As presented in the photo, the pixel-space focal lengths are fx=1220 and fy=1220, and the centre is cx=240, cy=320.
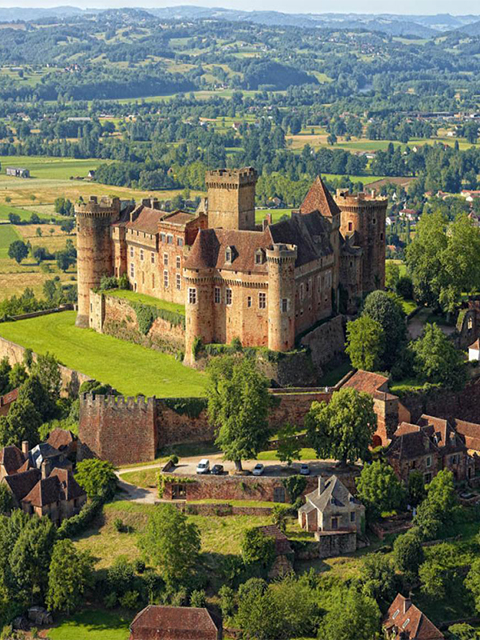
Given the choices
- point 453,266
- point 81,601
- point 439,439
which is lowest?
point 81,601

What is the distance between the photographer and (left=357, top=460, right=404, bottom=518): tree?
7275cm

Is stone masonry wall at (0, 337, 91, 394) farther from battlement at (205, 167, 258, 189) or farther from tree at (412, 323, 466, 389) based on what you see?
tree at (412, 323, 466, 389)

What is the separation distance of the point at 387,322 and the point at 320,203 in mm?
11667


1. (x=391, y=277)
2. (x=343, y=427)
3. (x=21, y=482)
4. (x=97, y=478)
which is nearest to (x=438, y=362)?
(x=343, y=427)

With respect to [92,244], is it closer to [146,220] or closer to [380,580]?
[146,220]

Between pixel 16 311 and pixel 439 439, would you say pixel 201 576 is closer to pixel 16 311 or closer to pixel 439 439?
pixel 439 439

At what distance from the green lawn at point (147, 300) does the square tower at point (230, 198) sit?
6.59 meters

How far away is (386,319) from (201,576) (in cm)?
2638

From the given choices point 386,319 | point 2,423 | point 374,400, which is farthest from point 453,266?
point 2,423

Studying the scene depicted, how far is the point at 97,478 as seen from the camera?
75938 mm

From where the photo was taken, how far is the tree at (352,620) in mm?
62812

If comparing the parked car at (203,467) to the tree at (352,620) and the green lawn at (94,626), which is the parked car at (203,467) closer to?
the green lawn at (94,626)

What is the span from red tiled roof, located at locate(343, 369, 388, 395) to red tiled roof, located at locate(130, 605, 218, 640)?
22409 millimetres

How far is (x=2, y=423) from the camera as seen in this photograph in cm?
8388
